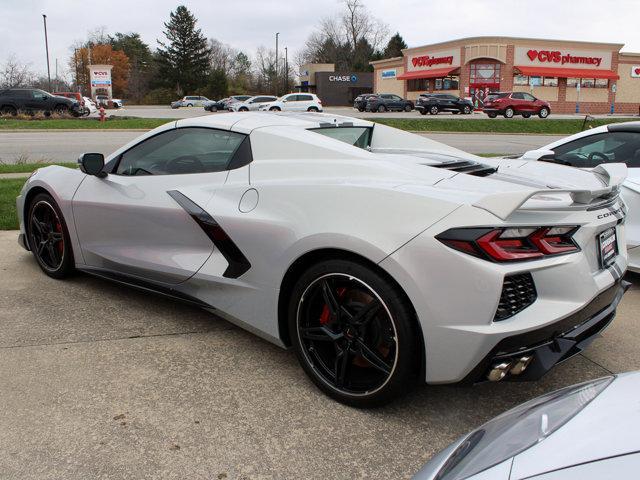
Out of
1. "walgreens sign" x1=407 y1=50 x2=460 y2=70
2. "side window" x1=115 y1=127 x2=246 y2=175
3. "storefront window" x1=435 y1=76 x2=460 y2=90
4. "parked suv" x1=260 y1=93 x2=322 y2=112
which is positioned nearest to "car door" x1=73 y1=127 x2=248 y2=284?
"side window" x1=115 y1=127 x2=246 y2=175

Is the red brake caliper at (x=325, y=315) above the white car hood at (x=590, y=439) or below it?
below

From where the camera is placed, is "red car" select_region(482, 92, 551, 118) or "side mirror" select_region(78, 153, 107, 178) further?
"red car" select_region(482, 92, 551, 118)

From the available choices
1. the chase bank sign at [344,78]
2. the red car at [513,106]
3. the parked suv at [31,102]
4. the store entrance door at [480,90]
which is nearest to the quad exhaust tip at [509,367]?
the parked suv at [31,102]

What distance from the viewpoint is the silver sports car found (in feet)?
8.14

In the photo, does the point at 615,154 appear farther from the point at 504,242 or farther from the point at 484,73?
the point at 484,73

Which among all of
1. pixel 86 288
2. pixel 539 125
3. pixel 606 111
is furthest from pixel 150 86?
pixel 86 288

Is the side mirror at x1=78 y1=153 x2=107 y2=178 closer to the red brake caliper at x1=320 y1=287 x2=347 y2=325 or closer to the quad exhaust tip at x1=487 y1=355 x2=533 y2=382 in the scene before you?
the red brake caliper at x1=320 y1=287 x2=347 y2=325

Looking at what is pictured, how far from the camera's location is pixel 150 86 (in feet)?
305

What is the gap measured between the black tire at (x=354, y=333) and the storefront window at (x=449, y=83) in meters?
54.6

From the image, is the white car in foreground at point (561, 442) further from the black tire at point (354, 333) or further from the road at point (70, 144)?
the road at point (70, 144)

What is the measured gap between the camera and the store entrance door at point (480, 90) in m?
52.5

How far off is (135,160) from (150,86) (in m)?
95.2

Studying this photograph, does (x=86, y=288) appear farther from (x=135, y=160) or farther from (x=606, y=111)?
(x=606, y=111)

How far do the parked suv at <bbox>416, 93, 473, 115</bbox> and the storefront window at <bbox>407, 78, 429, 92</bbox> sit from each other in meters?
17.0
